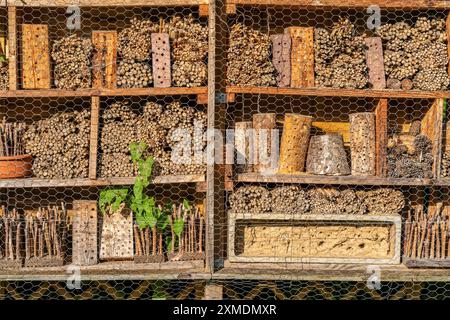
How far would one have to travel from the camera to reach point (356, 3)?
5316 mm

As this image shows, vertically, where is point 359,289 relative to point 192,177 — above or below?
below

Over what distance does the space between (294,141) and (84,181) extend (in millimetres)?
1983

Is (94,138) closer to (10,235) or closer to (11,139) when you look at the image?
(11,139)

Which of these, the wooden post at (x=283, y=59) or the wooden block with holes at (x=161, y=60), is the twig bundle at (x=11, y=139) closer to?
the wooden block with holes at (x=161, y=60)

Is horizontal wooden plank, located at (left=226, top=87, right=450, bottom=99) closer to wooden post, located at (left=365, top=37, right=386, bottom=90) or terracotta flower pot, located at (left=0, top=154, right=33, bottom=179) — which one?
wooden post, located at (left=365, top=37, right=386, bottom=90)

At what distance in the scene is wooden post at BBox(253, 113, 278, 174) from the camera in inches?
217

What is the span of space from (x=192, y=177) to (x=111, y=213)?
84cm

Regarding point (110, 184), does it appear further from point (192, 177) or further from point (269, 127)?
point (269, 127)

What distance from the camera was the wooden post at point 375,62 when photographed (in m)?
5.50

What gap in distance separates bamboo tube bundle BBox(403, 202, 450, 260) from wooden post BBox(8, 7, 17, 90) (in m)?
3.91

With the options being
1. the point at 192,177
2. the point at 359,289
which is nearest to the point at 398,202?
the point at 359,289

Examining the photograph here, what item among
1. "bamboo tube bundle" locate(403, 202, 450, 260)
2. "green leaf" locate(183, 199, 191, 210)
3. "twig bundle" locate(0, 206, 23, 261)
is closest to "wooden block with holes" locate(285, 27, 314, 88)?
"green leaf" locate(183, 199, 191, 210)

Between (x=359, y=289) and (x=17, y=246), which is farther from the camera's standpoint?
(x=359, y=289)

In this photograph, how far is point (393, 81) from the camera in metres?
5.50
